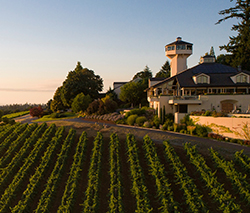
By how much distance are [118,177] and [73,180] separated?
3078 millimetres

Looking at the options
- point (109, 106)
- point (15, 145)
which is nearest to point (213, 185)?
point (15, 145)

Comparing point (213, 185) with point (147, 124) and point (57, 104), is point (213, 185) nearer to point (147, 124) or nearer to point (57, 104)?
point (147, 124)

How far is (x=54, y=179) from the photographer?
15789 millimetres

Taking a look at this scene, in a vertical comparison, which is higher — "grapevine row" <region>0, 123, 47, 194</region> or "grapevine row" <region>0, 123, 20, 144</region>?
"grapevine row" <region>0, 123, 20, 144</region>

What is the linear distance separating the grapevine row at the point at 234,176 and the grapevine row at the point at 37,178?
12879 mm

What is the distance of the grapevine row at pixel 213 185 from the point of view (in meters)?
12.8

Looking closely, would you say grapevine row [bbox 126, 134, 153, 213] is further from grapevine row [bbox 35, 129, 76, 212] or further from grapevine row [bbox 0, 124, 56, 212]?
grapevine row [bbox 0, 124, 56, 212]

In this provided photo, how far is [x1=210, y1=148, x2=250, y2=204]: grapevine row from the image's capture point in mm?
13742

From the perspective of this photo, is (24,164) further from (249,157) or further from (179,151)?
(249,157)

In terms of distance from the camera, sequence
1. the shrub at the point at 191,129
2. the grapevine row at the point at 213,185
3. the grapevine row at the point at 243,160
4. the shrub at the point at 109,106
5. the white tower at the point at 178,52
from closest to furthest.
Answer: the grapevine row at the point at 213,185, the grapevine row at the point at 243,160, the shrub at the point at 191,129, the shrub at the point at 109,106, the white tower at the point at 178,52

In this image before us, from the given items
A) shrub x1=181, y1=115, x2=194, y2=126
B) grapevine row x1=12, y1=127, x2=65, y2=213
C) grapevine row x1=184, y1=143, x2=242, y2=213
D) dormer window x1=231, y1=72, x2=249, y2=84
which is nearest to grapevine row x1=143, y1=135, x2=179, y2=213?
grapevine row x1=184, y1=143, x2=242, y2=213

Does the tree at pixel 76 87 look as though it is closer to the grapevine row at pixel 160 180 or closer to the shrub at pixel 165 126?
the shrub at pixel 165 126

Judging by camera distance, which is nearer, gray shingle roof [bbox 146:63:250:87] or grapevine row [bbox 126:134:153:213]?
grapevine row [bbox 126:134:153:213]

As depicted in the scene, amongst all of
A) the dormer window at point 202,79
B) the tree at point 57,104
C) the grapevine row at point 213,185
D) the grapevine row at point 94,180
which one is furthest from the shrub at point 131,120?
the tree at point 57,104
